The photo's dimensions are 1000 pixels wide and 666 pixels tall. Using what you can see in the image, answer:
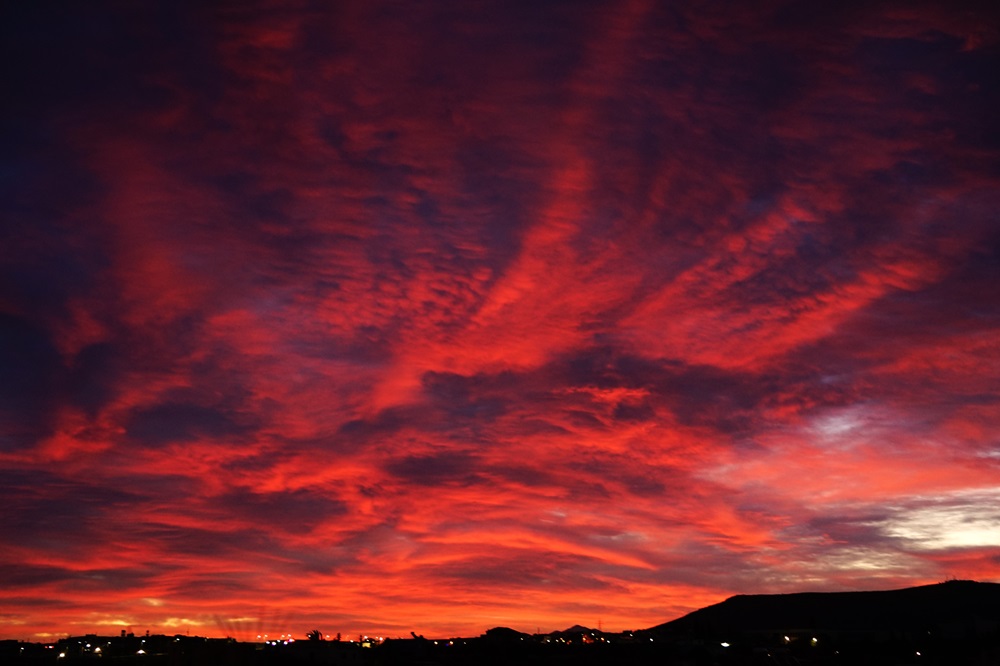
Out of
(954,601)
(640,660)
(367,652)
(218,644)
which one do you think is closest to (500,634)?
(367,652)

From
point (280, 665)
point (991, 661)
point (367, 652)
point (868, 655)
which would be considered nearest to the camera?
point (991, 661)

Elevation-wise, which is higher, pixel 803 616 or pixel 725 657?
pixel 803 616

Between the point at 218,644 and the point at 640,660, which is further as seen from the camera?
the point at 640,660

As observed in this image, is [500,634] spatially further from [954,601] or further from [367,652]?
[954,601]

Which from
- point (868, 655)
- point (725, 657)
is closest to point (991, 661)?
point (868, 655)

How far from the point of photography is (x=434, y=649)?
115m

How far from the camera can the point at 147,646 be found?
144 meters

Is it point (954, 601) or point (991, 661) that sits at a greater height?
point (954, 601)

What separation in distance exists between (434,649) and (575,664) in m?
43.3

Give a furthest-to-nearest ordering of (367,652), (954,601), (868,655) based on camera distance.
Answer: (954,601)
(367,652)
(868,655)

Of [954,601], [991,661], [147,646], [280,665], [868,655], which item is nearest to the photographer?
[991,661]

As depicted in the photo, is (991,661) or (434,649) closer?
(991,661)

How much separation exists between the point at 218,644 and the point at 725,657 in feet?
157

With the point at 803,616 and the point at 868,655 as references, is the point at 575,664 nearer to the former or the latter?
the point at 868,655
